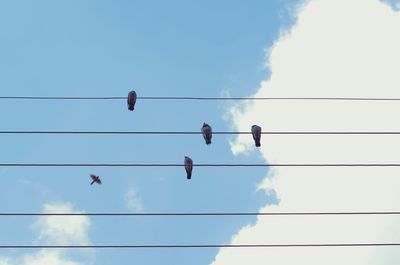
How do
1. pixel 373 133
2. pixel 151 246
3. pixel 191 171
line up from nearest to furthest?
pixel 151 246
pixel 373 133
pixel 191 171

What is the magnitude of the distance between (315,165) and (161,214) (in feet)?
10.7

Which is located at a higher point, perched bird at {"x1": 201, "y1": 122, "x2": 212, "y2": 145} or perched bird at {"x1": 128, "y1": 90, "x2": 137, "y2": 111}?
perched bird at {"x1": 128, "y1": 90, "x2": 137, "y2": 111}

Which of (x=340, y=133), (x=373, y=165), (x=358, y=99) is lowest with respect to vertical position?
(x=373, y=165)

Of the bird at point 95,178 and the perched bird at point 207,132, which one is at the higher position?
Answer: the perched bird at point 207,132

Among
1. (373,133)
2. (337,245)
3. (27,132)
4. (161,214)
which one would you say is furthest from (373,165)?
(27,132)

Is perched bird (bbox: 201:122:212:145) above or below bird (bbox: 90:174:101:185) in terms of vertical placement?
above

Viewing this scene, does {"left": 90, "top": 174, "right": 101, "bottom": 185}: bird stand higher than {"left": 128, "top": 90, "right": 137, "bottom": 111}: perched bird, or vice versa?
{"left": 128, "top": 90, "right": 137, "bottom": 111}: perched bird

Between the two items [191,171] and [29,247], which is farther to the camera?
[191,171]

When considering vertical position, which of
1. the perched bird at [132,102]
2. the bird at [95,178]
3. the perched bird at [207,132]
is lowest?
the bird at [95,178]

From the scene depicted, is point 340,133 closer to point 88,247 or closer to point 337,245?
point 337,245

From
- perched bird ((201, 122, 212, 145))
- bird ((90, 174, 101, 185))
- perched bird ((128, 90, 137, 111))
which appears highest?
perched bird ((128, 90, 137, 111))

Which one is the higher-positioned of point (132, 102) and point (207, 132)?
point (132, 102)

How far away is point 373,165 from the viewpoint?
12.9 meters

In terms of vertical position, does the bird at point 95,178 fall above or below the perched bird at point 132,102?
below
